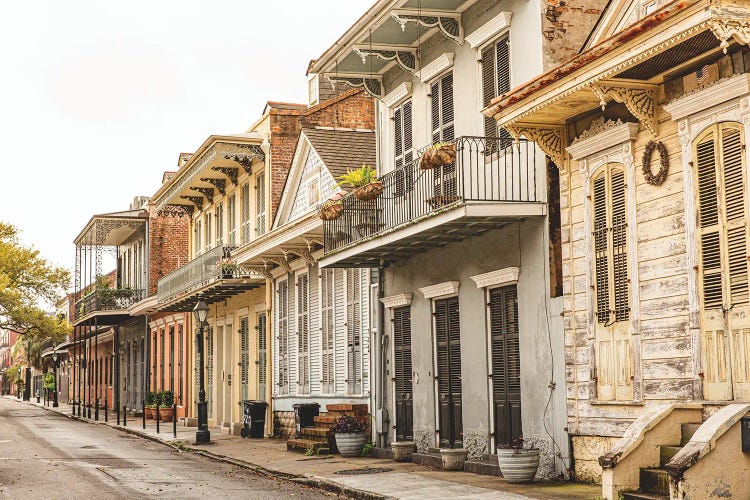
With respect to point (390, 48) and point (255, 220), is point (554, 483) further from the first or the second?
point (255, 220)

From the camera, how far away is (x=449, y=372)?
671 inches

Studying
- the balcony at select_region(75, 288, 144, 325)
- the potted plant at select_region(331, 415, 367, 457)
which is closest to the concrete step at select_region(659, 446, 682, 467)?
the potted plant at select_region(331, 415, 367, 457)

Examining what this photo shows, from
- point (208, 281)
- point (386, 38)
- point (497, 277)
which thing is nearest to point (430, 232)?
point (497, 277)

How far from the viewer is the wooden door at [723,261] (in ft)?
34.8

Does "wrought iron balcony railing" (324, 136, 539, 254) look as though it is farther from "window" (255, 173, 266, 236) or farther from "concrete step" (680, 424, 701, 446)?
"window" (255, 173, 266, 236)

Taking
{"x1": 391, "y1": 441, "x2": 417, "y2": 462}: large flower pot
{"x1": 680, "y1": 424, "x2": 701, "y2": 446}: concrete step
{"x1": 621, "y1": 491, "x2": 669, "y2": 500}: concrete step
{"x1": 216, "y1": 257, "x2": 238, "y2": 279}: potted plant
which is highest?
{"x1": 216, "y1": 257, "x2": 238, "y2": 279}: potted plant

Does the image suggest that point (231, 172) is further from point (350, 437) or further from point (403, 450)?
point (403, 450)

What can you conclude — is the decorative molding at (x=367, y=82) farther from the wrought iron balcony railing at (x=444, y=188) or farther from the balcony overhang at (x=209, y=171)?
the balcony overhang at (x=209, y=171)

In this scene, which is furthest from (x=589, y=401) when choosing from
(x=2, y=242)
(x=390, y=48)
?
(x=2, y=242)

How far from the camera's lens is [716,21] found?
31.0 ft

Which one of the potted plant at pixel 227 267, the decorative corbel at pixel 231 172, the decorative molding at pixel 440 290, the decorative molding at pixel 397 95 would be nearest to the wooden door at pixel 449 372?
the decorative molding at pixel 440 290

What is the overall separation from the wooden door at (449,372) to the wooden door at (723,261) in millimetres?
6112

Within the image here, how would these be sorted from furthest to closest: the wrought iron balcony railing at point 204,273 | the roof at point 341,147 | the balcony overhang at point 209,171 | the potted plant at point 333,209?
the wrought iron balcony railing at point 204,273 < the balcony overhang at point 209,171 < the roof at point 341,147 < the potted plant at point 333,209

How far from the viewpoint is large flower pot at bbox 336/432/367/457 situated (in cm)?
1928
